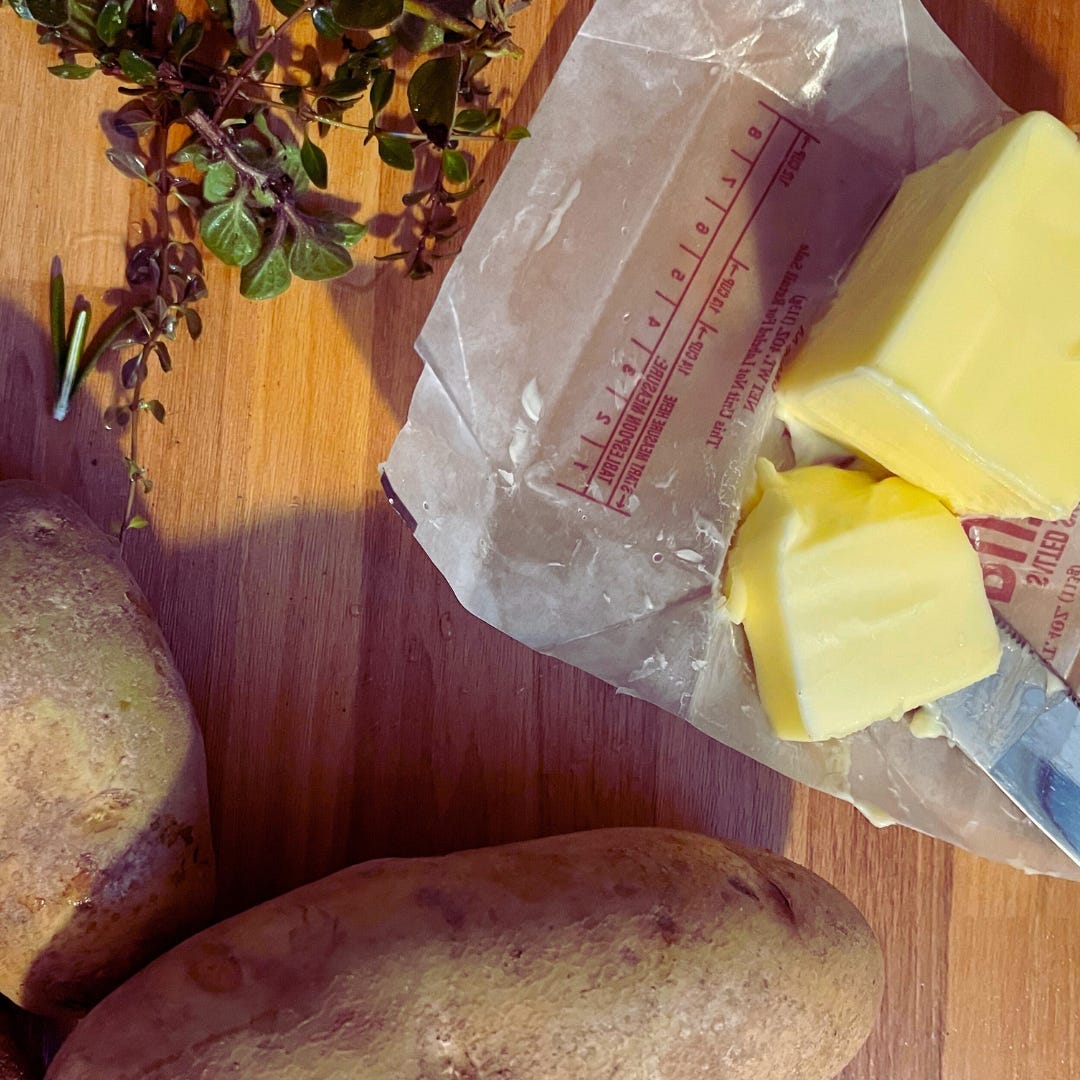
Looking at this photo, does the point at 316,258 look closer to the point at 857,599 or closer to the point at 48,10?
the point at 48,10

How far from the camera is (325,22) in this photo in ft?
2.18

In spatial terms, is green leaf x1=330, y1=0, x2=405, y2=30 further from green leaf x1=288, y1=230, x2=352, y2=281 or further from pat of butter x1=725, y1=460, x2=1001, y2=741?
pat of butter x1=725, y1=460, x2=1001, y2=741

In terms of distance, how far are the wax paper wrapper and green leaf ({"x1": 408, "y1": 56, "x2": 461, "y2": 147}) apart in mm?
84

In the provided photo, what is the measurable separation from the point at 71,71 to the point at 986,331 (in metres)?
0.68

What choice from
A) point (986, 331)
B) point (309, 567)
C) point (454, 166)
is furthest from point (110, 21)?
point (986, 331)

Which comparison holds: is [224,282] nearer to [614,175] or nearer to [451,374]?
[451,374]

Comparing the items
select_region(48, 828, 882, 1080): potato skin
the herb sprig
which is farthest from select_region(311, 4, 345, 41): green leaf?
select_region(48, 828, 882, 1080): potato skin

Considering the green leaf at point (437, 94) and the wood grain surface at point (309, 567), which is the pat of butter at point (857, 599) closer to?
the wood grain surface at point (309, 567)

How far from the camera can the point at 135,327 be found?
711mm

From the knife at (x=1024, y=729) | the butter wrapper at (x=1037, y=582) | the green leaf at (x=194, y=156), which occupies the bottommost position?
the knife at (x=1024, y=729)

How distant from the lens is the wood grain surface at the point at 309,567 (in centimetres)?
71

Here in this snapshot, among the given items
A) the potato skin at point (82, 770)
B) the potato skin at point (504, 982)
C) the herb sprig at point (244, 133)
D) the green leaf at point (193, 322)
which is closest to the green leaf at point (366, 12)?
the herb sprig at point (244, 133)

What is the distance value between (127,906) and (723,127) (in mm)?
741

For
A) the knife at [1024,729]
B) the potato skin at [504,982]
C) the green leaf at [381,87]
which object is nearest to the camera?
the potato skin at [504,982]
